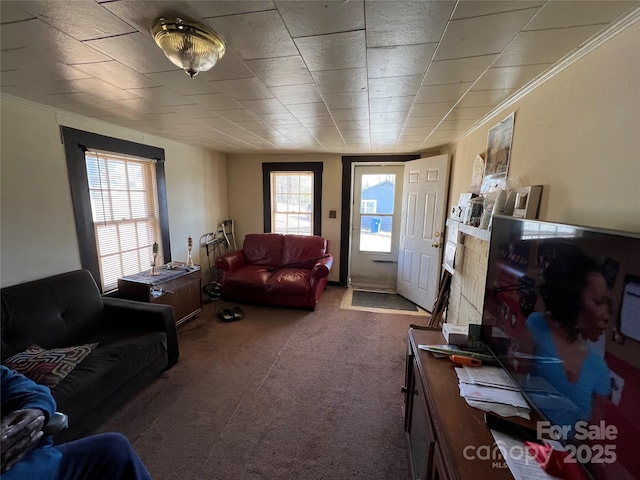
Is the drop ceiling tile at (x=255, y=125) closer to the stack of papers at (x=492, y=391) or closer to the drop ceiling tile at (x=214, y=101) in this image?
the drop ceiling tile at (x=214, y=101)

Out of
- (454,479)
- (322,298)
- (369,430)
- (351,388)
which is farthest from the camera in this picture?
(322,298)

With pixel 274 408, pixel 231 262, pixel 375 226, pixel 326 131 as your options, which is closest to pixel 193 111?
pixel 326 131

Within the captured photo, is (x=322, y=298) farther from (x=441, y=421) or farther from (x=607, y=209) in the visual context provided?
(x=607, y=209)

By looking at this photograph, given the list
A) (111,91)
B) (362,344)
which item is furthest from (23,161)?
(362,344)

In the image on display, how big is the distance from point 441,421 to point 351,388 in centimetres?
123

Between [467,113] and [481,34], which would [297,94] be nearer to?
[481,34]

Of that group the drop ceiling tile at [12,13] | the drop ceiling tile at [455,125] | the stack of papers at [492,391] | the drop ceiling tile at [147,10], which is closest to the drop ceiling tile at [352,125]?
the drop ceiling tile at [455,125]

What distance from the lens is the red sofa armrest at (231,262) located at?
143 inches

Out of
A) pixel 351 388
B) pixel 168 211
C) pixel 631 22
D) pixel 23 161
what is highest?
pixel 631 22

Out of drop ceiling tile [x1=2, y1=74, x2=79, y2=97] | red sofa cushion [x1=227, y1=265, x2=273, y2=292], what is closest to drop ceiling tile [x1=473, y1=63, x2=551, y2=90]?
drop ceiling tile [x1=2, y1=74, x2=79, y2=97]

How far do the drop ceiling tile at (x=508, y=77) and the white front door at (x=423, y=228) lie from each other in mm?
1607

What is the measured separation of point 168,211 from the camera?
330 cm

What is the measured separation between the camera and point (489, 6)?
0.90 m

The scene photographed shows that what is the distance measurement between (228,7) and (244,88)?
75cm
